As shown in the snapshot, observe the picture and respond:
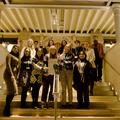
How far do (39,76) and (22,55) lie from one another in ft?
1.90

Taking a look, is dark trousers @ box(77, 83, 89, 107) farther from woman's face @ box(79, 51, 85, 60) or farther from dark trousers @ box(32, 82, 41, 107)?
dark trousers @ box(32, 82, 41, 107)

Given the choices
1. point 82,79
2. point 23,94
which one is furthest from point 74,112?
point 23,94

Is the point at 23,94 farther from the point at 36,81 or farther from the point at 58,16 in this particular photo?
the point at 58,16

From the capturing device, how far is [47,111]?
18.4 feet

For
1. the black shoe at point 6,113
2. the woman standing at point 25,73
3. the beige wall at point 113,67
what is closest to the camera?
the black shoe at point 6,113

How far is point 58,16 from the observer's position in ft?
39.7

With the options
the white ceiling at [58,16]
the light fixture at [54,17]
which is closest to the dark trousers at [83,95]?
the white ceiling at [58,16]

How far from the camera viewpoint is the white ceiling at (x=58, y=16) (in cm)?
942

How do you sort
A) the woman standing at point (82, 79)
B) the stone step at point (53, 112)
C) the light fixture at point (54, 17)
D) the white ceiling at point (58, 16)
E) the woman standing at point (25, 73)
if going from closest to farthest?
the stone step at point (53, 112) → the woman standing at point (25, 73) → the woman standing at point (82, 79) → the white ceiling at point (58, 16) → the light fixture at point (54, 17)

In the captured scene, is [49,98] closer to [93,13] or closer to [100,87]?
[100,87]

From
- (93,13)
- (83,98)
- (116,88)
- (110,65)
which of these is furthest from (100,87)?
(93,13)

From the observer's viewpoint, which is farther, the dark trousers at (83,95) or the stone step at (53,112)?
the dark trousers at (83,95)

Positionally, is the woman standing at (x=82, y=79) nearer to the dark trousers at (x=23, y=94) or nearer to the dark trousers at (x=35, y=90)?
the dark trousers at (x=35, y=90)

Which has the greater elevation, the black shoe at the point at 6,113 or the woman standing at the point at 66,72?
the woman standing at the point at 66,72
